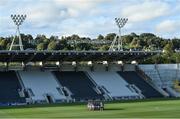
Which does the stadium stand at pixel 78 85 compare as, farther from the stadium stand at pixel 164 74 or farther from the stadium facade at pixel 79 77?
the stadium stand at pixel 164 74

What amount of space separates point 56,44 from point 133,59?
55.1 m

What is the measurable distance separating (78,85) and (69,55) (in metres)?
5.26

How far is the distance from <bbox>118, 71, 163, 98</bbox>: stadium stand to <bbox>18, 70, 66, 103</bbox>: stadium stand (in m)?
14.2

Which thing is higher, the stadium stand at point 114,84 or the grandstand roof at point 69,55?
the grandstand roof at point 69,55

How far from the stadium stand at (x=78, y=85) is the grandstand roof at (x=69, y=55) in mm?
2963

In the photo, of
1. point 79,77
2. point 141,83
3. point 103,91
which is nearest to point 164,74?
point 141,83

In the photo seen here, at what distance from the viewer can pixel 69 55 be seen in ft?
262

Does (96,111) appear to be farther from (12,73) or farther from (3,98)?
(12,73)

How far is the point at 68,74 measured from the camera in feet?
274

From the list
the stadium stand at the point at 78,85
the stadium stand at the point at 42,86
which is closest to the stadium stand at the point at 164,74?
the stadium stand at the point at 78,85

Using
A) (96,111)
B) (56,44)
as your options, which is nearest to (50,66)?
(96,111)

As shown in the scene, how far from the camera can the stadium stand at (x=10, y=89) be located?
69.9 meters

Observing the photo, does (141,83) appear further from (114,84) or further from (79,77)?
(79,77)

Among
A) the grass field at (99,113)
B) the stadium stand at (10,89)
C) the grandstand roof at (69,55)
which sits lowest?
the grass field at (99,113)
